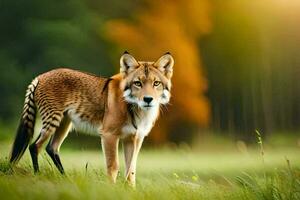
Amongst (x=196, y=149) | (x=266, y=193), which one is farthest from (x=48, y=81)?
(x=196, y=149)

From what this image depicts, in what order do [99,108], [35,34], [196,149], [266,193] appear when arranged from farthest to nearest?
[35,34] < [196,149] < [99,108] < [266,193]

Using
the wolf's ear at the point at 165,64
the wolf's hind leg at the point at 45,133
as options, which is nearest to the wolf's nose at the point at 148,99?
the wolf's ear at the point at 165,64

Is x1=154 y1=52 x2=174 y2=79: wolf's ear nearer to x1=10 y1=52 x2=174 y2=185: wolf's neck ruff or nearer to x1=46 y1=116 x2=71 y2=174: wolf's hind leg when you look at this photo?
x1=10 y1=52 x2=174 y2=185: wolf's neck ruff

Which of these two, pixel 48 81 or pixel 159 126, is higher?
pixel 48 81

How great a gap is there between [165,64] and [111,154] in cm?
93

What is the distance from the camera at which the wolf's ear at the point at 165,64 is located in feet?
21.6

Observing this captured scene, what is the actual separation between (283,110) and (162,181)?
264 inches

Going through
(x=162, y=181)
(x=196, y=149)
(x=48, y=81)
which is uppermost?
(x=48, y=81)

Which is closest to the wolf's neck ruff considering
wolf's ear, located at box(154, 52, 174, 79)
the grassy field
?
wolf's ear, located at box(154, 52, 174, 79)

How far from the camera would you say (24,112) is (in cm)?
714

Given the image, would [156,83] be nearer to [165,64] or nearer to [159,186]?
[165,64]

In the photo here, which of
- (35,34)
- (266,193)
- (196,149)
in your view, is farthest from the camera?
(35,34)

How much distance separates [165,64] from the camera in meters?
6.64

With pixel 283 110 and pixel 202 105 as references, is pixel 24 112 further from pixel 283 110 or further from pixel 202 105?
pixel 283 110
